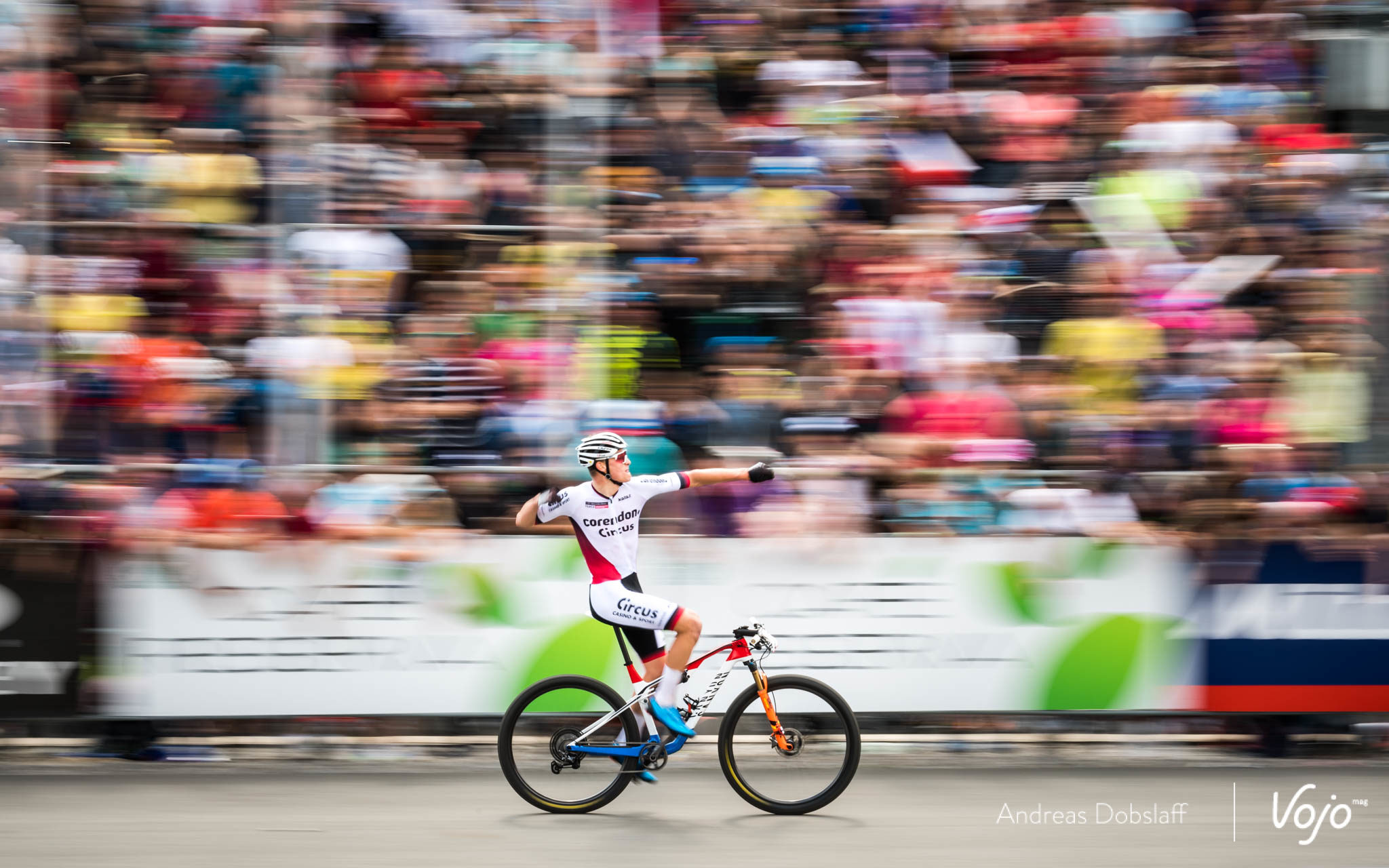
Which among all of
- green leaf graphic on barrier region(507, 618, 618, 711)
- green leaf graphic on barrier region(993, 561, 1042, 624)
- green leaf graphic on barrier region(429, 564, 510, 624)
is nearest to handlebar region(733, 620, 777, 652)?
green leaf graphic on barrier region(507, 618, 618, 711)

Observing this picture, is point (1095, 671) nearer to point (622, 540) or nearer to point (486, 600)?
point (622, 540)

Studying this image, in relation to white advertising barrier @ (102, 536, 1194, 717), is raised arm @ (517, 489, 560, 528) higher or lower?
higher

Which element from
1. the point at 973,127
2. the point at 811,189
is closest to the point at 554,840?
the point at 811,189

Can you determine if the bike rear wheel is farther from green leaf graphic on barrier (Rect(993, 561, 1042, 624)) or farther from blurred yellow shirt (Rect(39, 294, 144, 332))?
blurred yellow shirt (Rect(39, 294, 144, 332))

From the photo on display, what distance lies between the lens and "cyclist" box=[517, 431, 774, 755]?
262 inches

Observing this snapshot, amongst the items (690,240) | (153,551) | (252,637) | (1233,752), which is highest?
(690,240)

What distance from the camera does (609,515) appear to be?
6.75m

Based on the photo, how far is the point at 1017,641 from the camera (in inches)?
314

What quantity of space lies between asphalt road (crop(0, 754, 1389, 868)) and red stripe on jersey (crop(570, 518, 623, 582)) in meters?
1.19

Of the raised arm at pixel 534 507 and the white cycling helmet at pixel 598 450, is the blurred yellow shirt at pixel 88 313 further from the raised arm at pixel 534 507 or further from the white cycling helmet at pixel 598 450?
the white cycling helmet at pixel 598 450

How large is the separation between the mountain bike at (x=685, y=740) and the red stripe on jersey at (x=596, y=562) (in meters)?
0.36

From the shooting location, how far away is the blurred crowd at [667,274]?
27.1 feet

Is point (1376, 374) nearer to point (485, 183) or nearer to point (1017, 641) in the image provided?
point (1017, 641)

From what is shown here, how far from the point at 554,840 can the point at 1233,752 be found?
169 inches
